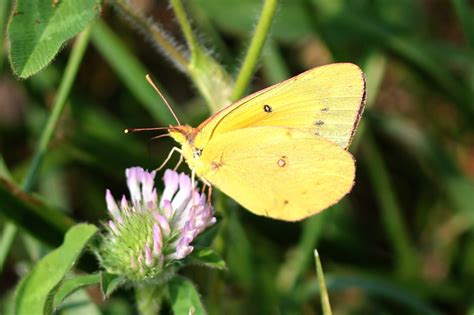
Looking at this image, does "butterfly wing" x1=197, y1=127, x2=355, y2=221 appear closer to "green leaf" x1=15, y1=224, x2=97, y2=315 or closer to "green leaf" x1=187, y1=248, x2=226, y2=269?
"green leaf" x1=187, y1=248, x2=226, y2=269

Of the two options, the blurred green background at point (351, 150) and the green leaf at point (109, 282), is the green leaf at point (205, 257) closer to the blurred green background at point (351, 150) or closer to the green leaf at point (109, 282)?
the green leaf at point (109, 282)

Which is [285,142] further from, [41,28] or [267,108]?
[41,28]

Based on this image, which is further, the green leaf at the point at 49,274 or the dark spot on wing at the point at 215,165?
the dark spot on wing at the point at 215,165

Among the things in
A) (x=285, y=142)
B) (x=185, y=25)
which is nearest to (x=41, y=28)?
(x=185, y=25)

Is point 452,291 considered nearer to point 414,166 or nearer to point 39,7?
point 414,166

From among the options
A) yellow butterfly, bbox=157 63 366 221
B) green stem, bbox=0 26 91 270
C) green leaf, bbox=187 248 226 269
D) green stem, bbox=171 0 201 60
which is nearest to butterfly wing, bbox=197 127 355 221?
yellow butterfly, bbox=157 63 366 221

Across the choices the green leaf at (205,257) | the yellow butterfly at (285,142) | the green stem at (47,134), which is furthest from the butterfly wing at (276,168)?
the green stem at (47,134)
